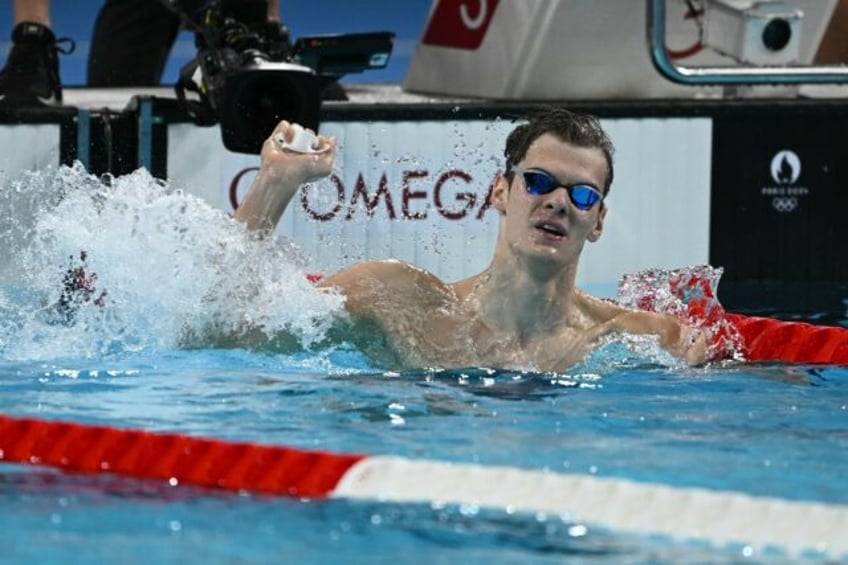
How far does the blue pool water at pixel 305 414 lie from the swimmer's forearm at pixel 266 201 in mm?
38

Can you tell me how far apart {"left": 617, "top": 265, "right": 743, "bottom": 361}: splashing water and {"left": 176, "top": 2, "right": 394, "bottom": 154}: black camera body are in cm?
104

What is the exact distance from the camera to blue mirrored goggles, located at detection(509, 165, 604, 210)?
3371 mm

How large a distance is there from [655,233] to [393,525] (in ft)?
11.4

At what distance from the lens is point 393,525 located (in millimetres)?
2270

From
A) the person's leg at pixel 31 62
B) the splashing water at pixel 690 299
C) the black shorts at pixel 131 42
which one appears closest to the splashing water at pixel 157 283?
the splashing water at pixel 690 299

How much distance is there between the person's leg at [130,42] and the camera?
623 centimetres

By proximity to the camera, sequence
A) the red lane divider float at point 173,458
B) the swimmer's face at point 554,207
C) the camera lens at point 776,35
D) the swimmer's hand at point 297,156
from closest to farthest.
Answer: the red lane divider float at point 173,458 < the swimmer's hand at point 297,156 < the swimmer's face at point 554,207 < the camera lens at point 776,35

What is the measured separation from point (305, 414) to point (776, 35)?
3315 mm

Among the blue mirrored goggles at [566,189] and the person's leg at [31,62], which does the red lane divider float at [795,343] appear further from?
the person's leg at [31,62]

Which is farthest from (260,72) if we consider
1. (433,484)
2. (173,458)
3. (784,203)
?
(433,484)

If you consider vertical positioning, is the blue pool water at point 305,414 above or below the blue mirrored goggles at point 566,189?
below

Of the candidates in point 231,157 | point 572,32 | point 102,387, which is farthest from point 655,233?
point 102,387

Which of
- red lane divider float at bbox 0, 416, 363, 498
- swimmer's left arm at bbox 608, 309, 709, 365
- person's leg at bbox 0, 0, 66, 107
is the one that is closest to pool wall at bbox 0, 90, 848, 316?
person's leg at bbox 0, 0, 66, 107

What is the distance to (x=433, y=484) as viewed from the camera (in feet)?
7.85
